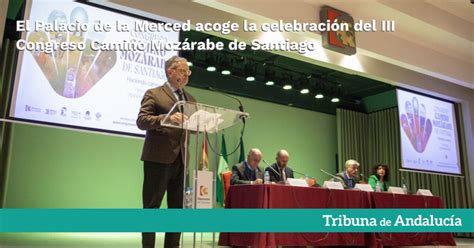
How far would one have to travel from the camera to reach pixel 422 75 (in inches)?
250

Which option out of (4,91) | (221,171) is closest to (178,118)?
(4,91)

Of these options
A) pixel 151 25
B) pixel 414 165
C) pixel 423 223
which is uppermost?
pixel 151 25

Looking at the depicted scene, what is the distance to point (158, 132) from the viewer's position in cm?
212

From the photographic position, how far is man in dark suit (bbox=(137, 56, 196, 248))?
6.68 feet

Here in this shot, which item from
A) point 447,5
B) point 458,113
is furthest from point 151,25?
point 458,113

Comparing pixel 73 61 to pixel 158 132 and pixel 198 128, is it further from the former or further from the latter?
pixel 198 128

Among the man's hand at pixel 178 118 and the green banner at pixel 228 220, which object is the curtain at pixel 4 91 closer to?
the green banner at pixel 228 220

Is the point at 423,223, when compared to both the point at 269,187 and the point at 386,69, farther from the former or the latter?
the point at 386,69

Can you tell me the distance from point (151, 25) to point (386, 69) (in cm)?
372

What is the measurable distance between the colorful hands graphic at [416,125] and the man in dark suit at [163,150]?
4168mm

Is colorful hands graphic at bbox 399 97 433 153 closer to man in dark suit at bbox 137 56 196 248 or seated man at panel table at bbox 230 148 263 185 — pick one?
seated man at panel table at bbox 230 148 263 185

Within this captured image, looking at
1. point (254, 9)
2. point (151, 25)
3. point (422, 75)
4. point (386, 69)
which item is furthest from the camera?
point (422, 75)

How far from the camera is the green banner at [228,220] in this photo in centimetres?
200

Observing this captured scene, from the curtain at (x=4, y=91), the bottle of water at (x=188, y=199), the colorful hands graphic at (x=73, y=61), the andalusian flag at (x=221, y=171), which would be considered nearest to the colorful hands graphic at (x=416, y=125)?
the andalusian flag at (x=221, y=171)
